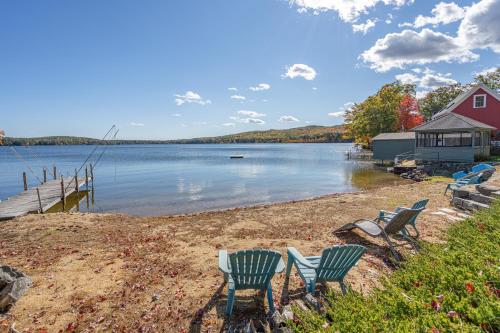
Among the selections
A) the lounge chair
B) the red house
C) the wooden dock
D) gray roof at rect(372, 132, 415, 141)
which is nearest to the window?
the red house

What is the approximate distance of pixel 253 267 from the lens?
3869 mm

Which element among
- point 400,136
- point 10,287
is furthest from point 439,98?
point 10,287

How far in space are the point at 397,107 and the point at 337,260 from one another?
166 ft

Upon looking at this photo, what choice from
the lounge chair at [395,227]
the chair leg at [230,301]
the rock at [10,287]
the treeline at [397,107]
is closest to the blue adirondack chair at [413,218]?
the lounge chair at [395,227]

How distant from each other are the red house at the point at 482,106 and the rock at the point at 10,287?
37.7 metres

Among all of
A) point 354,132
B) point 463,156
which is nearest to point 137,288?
point 463,156

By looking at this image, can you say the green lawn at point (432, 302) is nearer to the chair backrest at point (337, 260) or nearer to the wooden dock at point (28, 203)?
the chair backrest at point (337, 260)

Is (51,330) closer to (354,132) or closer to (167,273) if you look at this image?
(167,273)

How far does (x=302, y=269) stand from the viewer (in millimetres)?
4555

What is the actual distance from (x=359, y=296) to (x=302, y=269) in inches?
59.6

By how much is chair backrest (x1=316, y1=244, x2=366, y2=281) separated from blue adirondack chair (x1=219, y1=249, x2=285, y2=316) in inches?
26.9

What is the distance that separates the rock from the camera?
411 centimetres

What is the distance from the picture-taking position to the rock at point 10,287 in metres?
4.11

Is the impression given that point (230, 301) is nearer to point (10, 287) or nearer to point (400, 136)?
point (10, 287)
